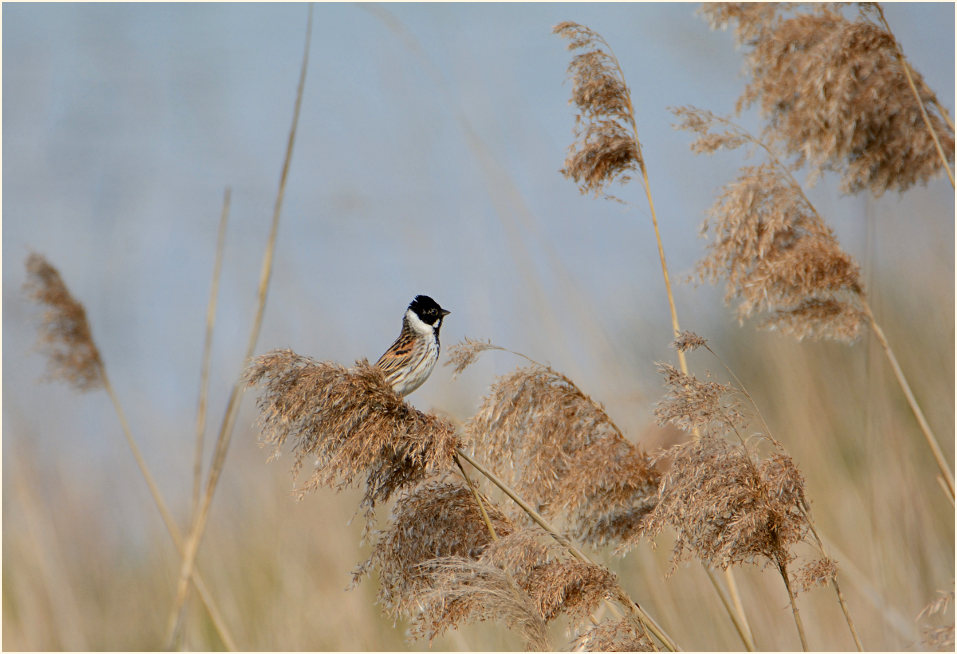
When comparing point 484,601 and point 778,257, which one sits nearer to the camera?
point 484,601

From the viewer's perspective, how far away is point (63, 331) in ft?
8.03

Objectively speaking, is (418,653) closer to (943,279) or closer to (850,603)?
(850,603)

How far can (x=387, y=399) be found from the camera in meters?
1.65

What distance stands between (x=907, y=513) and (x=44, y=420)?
3562 millimetres

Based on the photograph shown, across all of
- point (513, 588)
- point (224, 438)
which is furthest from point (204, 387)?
point (513, 588)

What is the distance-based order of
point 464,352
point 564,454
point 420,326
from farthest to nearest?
1. point 420,326
2. point 564,454
3. point 464,352

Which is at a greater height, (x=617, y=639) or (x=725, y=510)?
(x=725, y=510)

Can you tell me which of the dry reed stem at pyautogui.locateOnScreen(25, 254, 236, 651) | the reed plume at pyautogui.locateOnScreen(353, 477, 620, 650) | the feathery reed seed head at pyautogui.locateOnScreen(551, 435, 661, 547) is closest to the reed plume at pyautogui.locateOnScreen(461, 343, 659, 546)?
the feathery reed seed head at pyautogui.locateOnScreen(551, 435, 661, 547)

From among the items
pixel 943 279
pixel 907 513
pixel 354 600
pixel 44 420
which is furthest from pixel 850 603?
pixel 44 420

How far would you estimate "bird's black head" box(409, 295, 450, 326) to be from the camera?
2910 mm

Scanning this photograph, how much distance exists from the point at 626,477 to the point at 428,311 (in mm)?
1295

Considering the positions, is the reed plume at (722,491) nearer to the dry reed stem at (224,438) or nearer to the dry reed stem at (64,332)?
the dry reed stem at (224,438)

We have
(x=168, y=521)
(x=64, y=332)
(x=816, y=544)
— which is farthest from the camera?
(x=64, y=332)

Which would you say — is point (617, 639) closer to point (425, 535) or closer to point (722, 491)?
point (722, 491)
